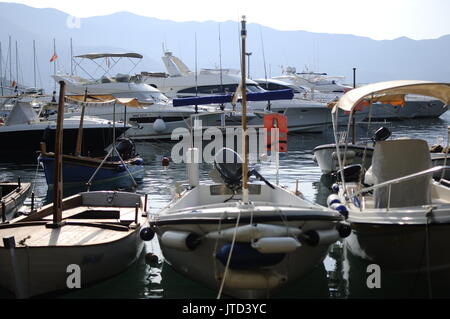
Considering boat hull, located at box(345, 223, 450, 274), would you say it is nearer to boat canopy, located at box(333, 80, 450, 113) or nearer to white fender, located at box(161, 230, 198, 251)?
boat canopy, located at box(333, 80, 450, 113)

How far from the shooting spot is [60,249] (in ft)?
24.1

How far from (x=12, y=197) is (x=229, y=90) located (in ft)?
91.0

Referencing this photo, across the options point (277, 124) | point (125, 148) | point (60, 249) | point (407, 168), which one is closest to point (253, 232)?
point (60, 249)

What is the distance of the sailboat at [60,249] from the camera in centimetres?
725

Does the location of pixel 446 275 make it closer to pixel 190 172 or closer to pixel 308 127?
pixel 190 172

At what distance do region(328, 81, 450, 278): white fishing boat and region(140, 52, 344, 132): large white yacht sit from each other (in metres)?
27.9

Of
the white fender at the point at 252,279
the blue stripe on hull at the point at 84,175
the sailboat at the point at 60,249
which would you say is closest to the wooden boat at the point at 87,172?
the blue stripe on hull at the point at 84,175

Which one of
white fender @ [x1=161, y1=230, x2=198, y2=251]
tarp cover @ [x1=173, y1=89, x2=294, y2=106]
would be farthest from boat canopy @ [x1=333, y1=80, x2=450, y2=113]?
white fender @ [x1=161, y1=230, x2=198, y2=251]

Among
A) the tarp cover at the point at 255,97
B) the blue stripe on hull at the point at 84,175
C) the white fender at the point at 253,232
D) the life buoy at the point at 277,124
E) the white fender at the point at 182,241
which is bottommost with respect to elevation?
the blue stripe on hull at the point at 84,175

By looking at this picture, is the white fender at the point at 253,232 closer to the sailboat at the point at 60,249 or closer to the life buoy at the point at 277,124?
the sailboat at the point at 60,249

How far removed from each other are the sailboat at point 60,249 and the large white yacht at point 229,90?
2753cm

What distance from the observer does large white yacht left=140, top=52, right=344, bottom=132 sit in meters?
37.8
